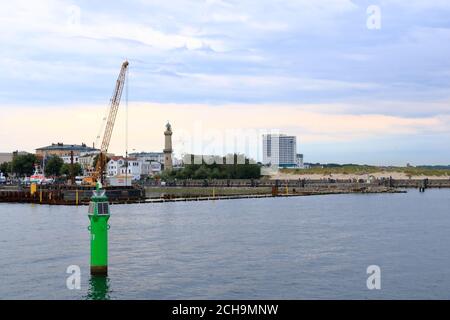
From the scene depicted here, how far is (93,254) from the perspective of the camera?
30469mm

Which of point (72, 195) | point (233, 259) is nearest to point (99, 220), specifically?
point (233, 259)

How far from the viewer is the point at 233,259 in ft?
144

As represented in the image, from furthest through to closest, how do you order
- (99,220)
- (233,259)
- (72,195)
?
(72,195) → (233,259) → (99,220)

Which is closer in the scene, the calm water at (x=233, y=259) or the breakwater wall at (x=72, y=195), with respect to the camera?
the calm water at (x=233, y=259)

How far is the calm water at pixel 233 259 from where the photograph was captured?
107 ft

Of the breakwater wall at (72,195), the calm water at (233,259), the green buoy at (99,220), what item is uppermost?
the green buoy at (99,220)

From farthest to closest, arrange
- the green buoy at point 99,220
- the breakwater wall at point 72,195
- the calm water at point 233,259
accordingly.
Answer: the breakwater wall at point 72,195
the calm water at point 233,259
the green buoy at point 99,220

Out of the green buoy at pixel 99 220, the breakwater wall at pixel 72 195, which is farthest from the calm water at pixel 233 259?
the breakwater wall at pixel 72 195

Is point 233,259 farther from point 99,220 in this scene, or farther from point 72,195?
point 72,195

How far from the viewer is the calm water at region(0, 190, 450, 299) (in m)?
32.7

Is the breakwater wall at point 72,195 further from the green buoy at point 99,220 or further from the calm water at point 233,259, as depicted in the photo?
the green buoy at point 99,220

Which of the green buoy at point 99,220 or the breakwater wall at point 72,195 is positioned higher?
the green buoy at point 99,220

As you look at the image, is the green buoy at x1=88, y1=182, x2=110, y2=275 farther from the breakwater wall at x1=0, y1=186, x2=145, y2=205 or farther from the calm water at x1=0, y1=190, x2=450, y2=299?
the breakwater wall at x1=0, y1=186, x2=145, y2=205
